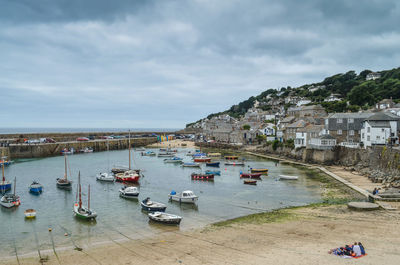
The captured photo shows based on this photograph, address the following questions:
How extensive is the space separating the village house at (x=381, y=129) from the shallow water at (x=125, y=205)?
14110 mm

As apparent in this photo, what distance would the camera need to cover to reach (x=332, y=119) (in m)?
63.5

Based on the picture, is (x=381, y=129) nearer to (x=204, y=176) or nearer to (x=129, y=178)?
(x=204, y=176)

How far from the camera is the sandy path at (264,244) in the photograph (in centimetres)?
1847

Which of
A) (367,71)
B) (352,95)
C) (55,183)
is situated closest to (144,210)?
(55,183)

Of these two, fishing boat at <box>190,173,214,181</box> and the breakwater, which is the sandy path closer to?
fishing boat at <box>190,173,214,181</box>

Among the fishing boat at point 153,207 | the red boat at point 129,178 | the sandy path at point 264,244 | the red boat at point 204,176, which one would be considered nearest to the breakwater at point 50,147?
the red boat at point 129,178

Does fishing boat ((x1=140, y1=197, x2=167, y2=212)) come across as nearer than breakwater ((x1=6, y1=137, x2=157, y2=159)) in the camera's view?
Yes

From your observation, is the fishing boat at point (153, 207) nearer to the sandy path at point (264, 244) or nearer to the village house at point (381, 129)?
the sandy path at point (264, 244)

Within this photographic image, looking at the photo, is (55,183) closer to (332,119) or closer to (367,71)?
(332,119)

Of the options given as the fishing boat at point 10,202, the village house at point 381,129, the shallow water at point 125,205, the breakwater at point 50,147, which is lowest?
the shallow water at point 125,205

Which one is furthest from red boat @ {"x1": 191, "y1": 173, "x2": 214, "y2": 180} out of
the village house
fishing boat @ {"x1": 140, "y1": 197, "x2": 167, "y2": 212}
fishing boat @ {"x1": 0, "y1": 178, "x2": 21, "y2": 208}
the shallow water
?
the village house

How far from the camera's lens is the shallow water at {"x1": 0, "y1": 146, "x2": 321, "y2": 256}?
2441 cm

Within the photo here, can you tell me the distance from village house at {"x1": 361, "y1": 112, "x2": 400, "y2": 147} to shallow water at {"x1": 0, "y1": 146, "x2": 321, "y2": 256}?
14.1 m

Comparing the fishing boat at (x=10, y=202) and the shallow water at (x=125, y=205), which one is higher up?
the fishing boat at (x=10, y=202)
